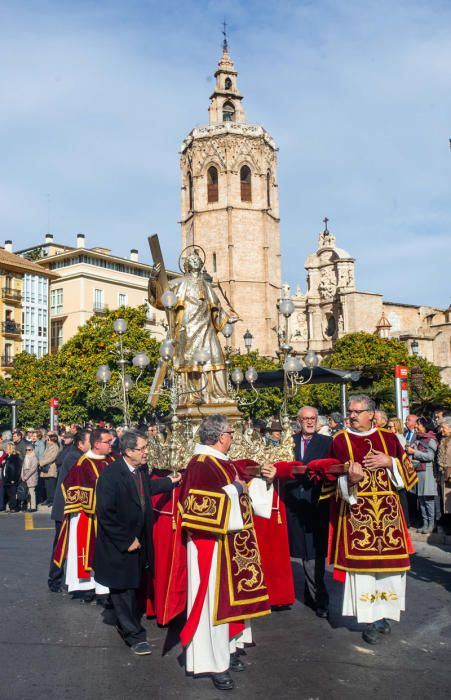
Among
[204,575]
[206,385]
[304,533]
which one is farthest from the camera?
[206,385]

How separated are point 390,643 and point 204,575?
1.94 meters

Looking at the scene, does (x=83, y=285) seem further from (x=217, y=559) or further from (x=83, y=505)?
(x=217, y=559)

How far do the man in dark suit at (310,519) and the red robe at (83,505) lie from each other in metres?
2.02

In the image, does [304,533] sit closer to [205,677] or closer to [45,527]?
[205,677]

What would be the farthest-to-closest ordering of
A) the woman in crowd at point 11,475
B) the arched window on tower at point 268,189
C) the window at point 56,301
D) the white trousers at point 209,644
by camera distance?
the arched window on tower at point 268,189 → the window at point 56,301 → the woman in crowd at point 11,475 → the white trousers at point 209,644

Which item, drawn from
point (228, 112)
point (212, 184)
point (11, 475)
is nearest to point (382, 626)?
point (11, 475)

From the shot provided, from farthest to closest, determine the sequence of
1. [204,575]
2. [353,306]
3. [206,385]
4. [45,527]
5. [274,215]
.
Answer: [274,215] < [353,306] < [45,527] < [206,385] < [204,575]

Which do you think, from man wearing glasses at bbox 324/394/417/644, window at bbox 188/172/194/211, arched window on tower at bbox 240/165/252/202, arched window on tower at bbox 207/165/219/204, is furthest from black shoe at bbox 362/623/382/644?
window at bbox 188/172/194/211

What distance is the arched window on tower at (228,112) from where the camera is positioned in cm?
7775

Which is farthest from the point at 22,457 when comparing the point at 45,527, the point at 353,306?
the point at 353,306

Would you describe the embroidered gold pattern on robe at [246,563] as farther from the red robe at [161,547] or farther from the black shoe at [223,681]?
the red robe at [161,547]

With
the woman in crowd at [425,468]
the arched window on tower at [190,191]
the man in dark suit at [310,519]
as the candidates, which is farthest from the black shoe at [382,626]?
the arched window on tower at [190,191]

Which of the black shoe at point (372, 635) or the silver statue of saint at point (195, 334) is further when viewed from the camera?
the silver statue of saint at point (195, 334)

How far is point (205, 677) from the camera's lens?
5762 millimetres
